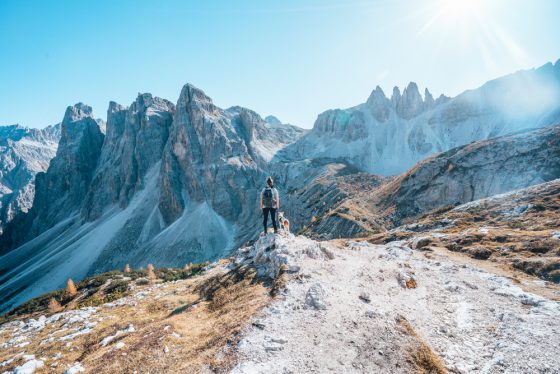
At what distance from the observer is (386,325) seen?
10008mm

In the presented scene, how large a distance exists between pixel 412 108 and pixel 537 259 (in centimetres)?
17593

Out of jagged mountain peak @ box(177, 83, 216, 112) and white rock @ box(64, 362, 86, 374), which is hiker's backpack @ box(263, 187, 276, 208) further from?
jagged mountain peak @ box(177, 83, 216, 112)

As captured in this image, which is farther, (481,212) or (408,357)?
(481,212)

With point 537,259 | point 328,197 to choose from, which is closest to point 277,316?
point 537,259

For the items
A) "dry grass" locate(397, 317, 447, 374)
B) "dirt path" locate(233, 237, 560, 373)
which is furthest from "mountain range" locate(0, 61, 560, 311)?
"dry grass" locate(397, 317, 447, 374)

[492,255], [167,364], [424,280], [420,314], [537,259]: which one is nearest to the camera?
[167,364]

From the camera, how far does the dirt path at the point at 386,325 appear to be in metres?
8.38

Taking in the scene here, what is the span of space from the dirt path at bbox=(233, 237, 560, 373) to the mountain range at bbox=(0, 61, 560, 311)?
50.5 m

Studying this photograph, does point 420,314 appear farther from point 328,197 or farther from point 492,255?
point 328,197

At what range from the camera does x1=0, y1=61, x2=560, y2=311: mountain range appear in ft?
237

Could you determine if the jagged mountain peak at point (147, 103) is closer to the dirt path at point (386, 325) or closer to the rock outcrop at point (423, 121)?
the rock outcrop at point (423, 121)

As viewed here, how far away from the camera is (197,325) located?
11.1m

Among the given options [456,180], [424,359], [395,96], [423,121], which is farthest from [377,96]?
[424,359]

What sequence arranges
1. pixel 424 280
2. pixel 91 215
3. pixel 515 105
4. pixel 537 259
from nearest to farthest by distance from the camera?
1. pixel 424 280
2. pixel 537 259
3. pixel 515 105
4. pixel 91 215
